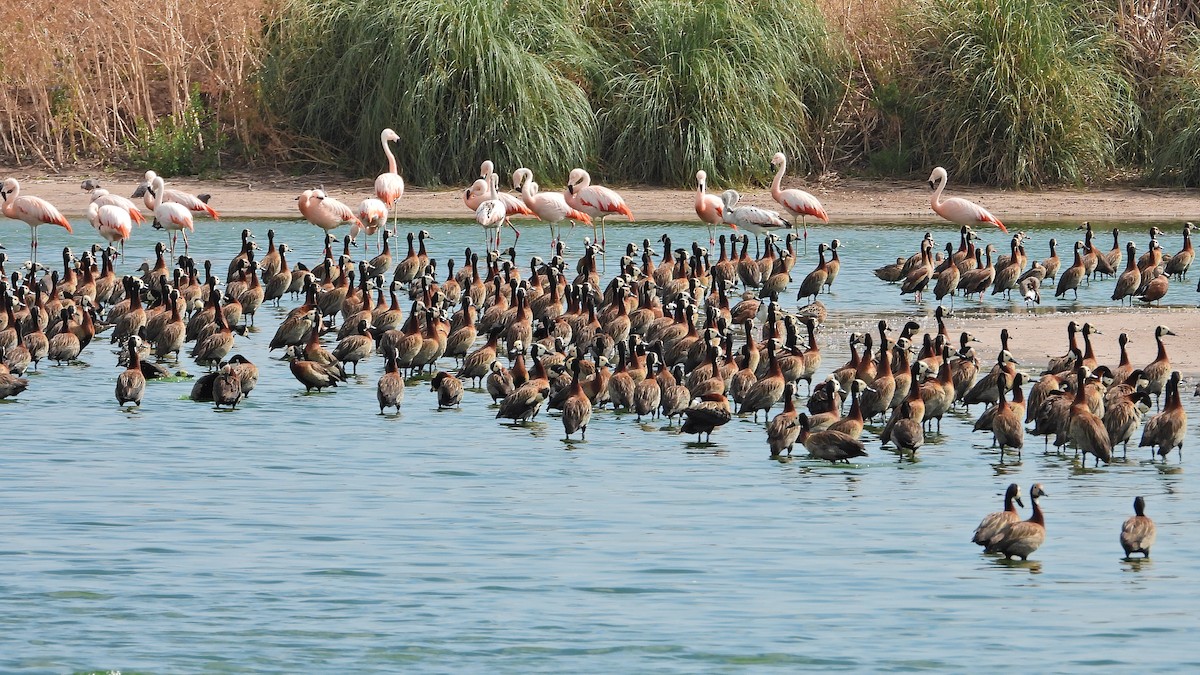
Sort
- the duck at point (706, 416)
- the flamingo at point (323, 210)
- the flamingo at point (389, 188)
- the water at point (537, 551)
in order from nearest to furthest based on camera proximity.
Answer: the water at point (537, 551)
the duck at point (706, 416)
the flamingo at point (323, 210)
the flamingo at point (389, 188)

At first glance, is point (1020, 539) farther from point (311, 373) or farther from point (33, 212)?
point (33, 212)

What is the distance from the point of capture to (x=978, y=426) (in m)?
14.9

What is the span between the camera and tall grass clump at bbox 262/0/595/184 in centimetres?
3500

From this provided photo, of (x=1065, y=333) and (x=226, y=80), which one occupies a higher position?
(x=226, y=80)

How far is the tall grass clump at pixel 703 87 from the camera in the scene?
117 feet

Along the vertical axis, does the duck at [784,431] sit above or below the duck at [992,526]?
above

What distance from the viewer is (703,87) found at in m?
35.4

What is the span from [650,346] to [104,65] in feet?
75.9

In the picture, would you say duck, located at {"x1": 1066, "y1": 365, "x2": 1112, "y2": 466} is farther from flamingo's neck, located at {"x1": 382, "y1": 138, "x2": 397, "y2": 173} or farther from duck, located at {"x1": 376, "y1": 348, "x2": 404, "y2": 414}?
flamingo's neck, located at {"x1": 382, "y1": 138, "x2": 397, "y2": 173}

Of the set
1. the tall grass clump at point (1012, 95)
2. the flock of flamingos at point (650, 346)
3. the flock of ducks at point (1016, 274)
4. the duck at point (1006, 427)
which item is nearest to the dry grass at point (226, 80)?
the tall grass clump at point (1012, 95)

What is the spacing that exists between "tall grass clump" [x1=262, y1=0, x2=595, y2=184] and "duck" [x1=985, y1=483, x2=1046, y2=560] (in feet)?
80.1

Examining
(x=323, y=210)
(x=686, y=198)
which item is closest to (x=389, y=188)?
(x=323, y=210)

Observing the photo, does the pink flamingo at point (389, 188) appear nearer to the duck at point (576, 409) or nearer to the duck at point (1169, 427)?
the duck at point (576, 409)

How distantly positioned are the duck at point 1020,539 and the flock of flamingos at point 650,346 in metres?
0.01
